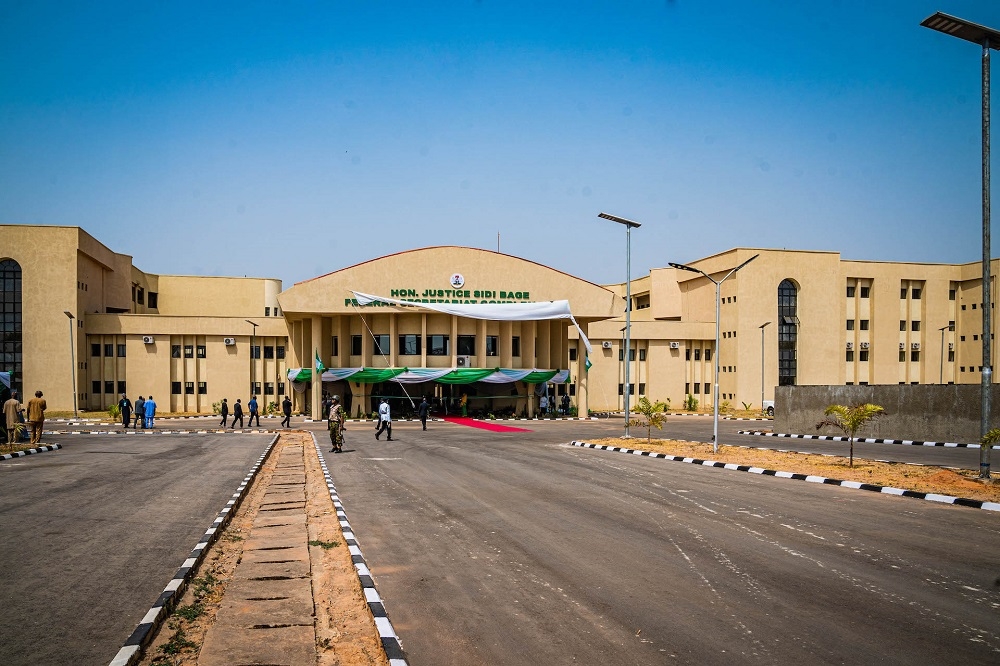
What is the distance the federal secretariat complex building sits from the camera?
146ft

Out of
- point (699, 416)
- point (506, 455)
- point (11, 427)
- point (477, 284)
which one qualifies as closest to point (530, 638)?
point (506, 455)

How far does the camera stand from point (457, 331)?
148 feet

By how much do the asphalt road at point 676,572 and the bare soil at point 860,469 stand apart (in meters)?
1.58

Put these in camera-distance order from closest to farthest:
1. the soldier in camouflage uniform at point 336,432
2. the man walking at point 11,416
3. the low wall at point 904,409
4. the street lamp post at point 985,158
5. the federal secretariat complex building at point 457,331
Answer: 1. the street lamp post at point 985,158
2. the soldier in camouflage uniform at point 336,432
3. the man walking at point 11,416
4. the low wall at point 904,409
5. the federal secretariat complex building at point 457,331

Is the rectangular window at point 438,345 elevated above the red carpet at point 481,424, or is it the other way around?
the rectangular window at point 438,345

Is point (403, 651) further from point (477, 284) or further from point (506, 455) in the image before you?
point (477, 284)

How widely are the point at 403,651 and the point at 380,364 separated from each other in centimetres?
3968

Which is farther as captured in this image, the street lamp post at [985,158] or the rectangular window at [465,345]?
the rectangular window at [465,345]

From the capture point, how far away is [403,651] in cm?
586

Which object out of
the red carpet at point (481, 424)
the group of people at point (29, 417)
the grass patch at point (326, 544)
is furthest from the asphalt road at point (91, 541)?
the red carpet at point (481, 424)

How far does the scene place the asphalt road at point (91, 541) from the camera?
6.18m

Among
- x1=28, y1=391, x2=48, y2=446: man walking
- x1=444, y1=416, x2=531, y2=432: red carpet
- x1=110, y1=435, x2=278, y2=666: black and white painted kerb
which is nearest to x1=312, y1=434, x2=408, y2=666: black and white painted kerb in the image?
x1=110, y1=435, x2=278, y2=666: black and white painted kerb

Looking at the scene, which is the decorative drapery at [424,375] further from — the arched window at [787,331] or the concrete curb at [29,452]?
the arched window at [787,331]

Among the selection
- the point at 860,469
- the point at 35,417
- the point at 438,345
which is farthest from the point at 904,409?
the point at 35,417
